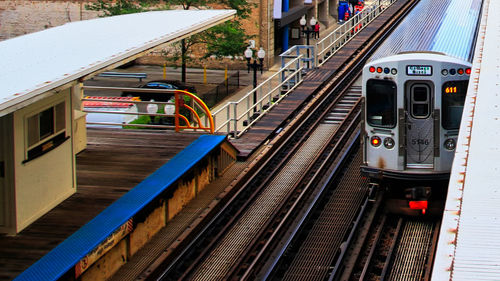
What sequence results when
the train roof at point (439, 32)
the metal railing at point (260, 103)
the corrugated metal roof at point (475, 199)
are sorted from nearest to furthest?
1. the corrugated metal roof at point (475, 199)
2. the train roof at point (439, 32)
3. the metal railing at point (260, 103)

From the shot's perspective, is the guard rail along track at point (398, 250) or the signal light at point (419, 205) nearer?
the guard rail along track at point (398, 250)

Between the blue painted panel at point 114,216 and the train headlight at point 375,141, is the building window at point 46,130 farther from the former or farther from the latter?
the train headlight at point 375,141

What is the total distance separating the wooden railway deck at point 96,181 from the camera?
38.4ft

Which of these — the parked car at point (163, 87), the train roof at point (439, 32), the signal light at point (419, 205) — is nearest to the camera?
the signal light at point (419, 205)

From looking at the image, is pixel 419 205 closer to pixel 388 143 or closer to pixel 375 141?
pixel 388 143

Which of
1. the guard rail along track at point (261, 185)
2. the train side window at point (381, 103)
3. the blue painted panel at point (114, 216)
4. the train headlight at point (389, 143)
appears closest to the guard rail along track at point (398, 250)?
the train headlight at point (389, 143)

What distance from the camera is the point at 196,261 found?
Result: 1394 centimetres

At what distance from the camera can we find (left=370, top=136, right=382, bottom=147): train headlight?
616 inches

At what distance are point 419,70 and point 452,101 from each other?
789 mm

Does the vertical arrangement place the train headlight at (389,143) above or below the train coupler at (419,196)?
above

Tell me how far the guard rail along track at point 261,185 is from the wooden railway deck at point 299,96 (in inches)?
10.0

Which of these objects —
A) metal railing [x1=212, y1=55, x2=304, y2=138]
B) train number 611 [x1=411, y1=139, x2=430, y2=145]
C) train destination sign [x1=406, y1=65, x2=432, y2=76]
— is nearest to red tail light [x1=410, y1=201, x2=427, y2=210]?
train number 611 [x1=411, y1=139, x2=430, y2=145]

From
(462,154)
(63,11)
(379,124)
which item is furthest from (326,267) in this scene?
(63,11)

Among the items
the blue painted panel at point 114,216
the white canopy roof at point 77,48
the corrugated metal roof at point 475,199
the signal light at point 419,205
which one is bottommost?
the signal light at point 419,205
